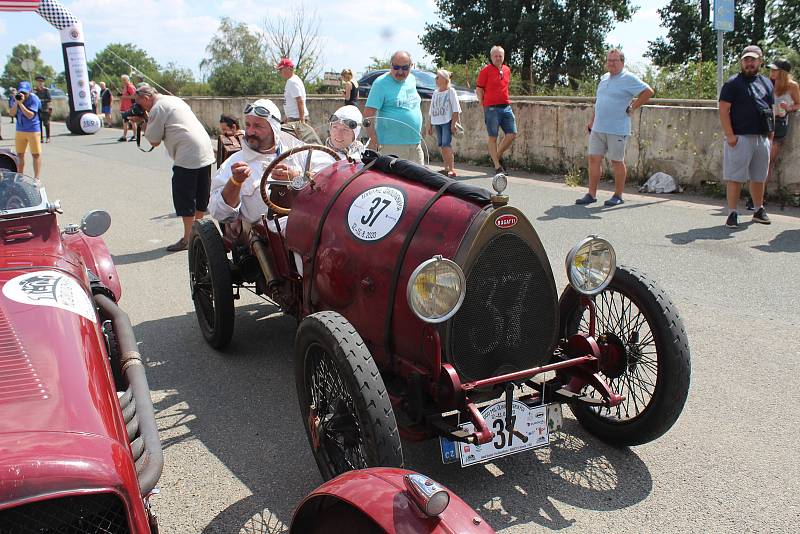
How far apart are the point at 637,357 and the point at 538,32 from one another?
106 ft

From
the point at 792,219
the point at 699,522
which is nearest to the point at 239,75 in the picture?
the point at 792,219

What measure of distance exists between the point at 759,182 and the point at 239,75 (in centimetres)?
2559

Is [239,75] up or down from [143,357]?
up

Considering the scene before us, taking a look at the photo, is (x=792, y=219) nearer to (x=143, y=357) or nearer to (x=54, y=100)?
Result: (x=143, y=357)

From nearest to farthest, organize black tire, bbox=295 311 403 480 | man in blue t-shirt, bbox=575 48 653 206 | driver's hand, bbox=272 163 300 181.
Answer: black tire, bbox=295 311 403 480
driver's hand, bbox=272 163 300 181
man in blue t-shirt, bbox=575 48 653 206

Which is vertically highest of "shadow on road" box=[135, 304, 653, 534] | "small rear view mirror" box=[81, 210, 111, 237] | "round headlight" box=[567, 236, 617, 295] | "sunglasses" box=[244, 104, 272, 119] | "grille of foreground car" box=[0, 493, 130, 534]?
"sunglasses" box=[244, 104, 272, 119]

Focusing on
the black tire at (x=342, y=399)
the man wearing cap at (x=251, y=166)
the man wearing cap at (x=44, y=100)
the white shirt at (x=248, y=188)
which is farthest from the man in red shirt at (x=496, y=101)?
the man wearing cap at (x=44, y=100)

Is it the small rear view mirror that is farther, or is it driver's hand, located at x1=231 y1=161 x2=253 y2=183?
driver's hand, located at x1=231 y1=161 x2=253 y2=183

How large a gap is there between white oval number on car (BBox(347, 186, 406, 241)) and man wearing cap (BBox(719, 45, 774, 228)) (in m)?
5.60

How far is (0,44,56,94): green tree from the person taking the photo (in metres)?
88.3

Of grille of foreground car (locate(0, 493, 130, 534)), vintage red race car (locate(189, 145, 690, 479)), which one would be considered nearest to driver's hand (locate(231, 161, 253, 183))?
vintage red race car (locate(189, 145, 690, 479))

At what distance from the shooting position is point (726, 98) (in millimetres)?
7844

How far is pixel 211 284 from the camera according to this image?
16.3 feet

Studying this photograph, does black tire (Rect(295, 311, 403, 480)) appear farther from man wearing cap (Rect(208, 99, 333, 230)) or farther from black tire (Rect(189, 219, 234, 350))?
man wearing cap (Rect(208, 99, 333, 230))
